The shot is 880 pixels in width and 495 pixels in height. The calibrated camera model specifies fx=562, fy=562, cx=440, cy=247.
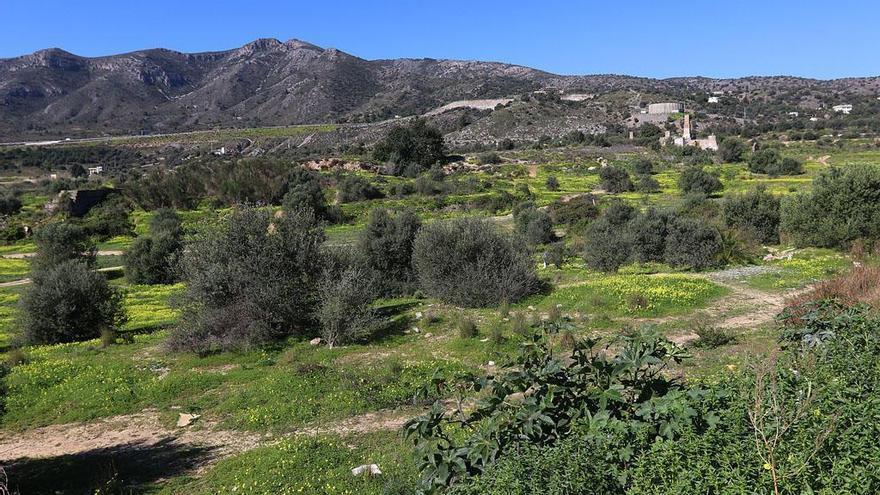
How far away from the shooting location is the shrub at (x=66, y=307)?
17844 millimetres

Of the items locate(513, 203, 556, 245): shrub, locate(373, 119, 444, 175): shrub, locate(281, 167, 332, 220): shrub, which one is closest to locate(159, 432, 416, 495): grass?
locate(513, 203, 556, 245): shrub

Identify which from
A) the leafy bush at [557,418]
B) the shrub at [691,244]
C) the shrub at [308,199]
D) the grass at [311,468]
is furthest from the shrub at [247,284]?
the shrub at [308,199]

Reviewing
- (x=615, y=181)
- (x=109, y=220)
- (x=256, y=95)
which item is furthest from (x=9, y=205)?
(x=256, y=95)

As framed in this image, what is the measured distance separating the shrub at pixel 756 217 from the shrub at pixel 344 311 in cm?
2113

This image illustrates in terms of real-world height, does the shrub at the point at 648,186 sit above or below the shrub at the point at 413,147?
below

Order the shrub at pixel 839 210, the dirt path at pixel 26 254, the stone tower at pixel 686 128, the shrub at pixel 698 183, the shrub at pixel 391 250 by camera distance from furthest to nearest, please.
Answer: the stone tower at pixel 686 128 → the shrub at pixel 698 183 → the dirt path at pixel 26 254 → the shrub at pixel 839 210 → the shrub at pixel 391 250

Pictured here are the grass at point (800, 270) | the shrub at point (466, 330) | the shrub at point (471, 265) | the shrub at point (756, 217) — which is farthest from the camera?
the shrub at point (756, 217)

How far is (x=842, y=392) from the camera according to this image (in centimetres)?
483

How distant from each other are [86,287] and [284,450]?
45.0 ft

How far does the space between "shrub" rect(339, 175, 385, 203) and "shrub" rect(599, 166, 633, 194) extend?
2317 cm

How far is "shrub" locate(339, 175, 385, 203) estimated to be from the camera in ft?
192

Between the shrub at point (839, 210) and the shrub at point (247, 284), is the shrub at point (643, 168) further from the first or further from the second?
the shrub at point (247, 284)

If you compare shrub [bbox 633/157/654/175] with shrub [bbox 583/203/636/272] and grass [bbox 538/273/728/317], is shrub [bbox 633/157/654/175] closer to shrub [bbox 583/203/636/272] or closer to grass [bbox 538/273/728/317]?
shrub [bbox 583/203/636/272]

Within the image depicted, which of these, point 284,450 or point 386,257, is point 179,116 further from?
point 284,450
